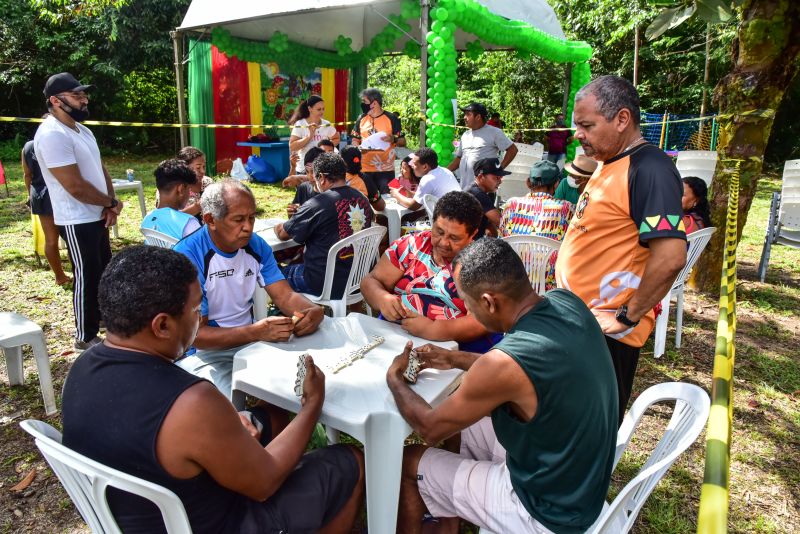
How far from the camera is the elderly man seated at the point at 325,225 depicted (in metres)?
3.81

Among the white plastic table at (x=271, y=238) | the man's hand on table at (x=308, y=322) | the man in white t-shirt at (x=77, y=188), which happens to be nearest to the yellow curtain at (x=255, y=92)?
the white plastic table at (x=271, y=238)

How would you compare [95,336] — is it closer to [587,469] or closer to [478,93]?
[587,469]

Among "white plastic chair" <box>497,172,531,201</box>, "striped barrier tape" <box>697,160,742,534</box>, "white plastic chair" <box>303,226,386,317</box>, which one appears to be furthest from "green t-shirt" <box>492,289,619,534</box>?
"white plastic chair" <box>497,172,531,201</box>

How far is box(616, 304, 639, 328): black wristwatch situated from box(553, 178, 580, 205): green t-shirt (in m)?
3.12

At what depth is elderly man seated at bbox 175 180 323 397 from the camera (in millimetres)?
2391

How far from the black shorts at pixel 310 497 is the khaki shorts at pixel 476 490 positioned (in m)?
0.30

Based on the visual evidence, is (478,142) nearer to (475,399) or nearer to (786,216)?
(786,216)

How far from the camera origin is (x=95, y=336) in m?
3.91

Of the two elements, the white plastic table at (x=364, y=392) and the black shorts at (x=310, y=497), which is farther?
the white plastic table at (x=364, y=392)

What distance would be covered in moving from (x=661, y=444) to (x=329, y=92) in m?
13.1

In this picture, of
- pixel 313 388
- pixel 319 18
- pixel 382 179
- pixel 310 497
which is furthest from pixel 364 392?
pixel 319 18

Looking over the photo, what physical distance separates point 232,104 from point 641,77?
13.5 meters

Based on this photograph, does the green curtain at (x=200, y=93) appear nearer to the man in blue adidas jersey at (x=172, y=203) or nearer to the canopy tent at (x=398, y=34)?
the canopy tent at (x=398, y=34)

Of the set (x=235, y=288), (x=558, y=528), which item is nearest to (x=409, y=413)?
(x=558, y=528)
